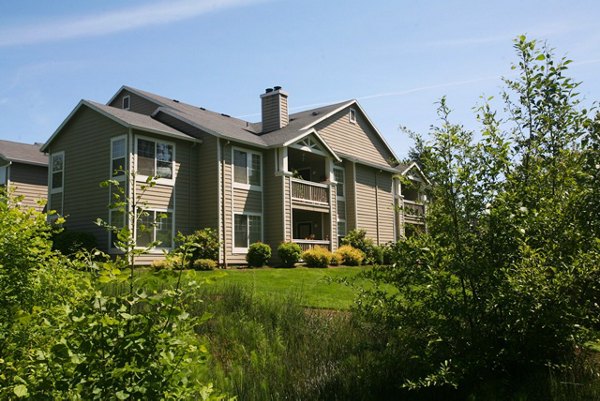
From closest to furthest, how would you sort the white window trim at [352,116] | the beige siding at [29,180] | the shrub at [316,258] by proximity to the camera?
the shrub at [316,258] → the beige siding at [29,180] → the white window trim at [352,116]

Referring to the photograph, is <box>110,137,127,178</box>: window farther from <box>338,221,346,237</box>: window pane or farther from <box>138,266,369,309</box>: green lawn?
<box>338,221,346,237</box>: window pane

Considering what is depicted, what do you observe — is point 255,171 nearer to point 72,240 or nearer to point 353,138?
point 72,240

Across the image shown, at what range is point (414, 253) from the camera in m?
5.05

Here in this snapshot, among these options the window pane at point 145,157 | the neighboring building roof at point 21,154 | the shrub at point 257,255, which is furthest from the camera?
the neighboring building roof at point 21,154

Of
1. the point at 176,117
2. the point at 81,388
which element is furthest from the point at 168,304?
the point at 176,117

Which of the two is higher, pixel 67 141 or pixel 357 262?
pixel 67 141

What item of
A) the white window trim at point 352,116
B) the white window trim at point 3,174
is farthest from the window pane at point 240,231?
the white window trim at point 3,174

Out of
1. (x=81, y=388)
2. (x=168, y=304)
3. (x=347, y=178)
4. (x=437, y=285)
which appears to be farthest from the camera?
(x=347, y=178)

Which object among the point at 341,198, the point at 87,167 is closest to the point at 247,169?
the point at 87,167

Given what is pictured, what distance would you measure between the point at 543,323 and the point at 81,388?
3.65 m

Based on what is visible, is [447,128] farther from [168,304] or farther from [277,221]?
[277,221]

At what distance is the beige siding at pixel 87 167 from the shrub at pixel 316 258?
7982 mm

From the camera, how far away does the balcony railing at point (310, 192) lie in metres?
23.1

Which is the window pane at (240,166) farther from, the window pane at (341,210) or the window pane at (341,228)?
the window pane at (341,228)
